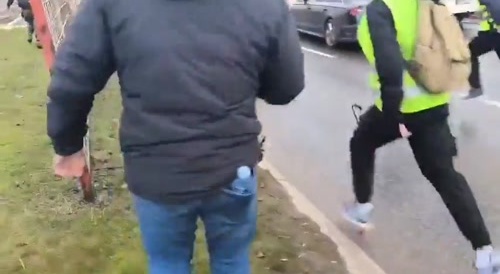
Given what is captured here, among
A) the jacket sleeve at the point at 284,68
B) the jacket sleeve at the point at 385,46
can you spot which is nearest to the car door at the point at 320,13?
the jacket sleeve at the point at 385,46

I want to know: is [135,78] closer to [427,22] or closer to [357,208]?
[427,22]

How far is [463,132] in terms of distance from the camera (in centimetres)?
764

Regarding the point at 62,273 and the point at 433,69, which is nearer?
the point at 433,69

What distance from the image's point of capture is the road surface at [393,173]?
4922mm

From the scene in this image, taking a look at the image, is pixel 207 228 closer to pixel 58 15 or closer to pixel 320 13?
pixel 58 15

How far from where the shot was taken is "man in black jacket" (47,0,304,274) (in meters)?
2.53

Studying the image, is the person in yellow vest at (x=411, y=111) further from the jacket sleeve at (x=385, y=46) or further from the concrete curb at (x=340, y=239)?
the concrete curb at (x=340, y=239)

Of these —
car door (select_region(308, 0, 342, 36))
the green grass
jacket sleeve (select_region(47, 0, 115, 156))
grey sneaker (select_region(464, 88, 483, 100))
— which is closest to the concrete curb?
the green grass

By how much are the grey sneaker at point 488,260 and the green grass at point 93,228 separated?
723mm

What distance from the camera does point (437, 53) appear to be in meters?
3.91

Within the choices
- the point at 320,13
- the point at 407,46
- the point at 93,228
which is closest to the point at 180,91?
the point at 407,46

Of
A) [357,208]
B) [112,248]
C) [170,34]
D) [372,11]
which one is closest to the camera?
[170,34]

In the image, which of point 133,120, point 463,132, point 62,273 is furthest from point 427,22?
point 463,132

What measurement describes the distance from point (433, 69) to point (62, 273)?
210 cm
